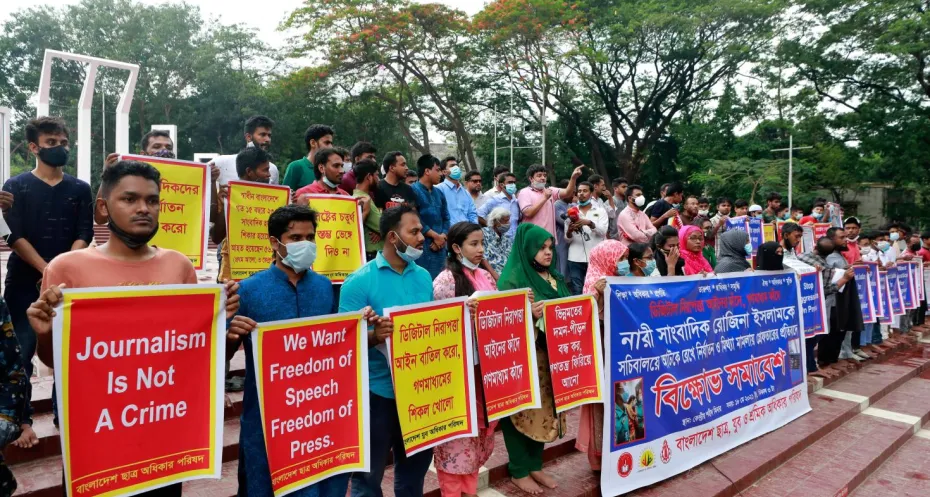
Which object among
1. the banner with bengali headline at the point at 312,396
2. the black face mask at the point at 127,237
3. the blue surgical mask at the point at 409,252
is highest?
the black face mask at the point at 127,237

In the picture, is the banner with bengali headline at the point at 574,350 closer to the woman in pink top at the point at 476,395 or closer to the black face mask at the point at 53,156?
the woman in pink top at the point at 476,395

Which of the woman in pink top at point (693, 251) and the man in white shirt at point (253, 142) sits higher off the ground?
the man in white shirt at point (253, 142)

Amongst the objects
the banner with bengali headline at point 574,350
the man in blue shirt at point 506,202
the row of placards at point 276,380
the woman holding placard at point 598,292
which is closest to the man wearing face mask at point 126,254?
the row of placards at point 276,380

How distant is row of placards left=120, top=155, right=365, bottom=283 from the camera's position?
3.76 meters

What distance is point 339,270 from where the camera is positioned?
4.32 metres

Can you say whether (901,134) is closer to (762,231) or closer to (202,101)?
(762,231)

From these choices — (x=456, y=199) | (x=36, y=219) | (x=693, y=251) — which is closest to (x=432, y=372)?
(x=36, y=219)

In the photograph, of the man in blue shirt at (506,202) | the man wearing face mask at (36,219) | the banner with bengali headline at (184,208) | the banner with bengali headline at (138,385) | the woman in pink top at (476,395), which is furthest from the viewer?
the man in blue shirt at (506,202)

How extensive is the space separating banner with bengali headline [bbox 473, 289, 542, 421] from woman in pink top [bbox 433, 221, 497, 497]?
107mm

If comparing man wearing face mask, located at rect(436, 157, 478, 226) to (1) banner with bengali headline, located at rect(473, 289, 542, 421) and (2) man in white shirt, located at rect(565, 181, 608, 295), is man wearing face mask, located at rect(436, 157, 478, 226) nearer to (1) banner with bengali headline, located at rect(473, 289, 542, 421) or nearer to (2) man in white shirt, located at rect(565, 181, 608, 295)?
(2) man in white shirt, located at rect(565, 181, 608, 295)

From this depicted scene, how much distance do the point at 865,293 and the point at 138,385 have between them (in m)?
8.75

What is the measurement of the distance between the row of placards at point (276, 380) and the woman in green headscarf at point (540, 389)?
0.12 metres

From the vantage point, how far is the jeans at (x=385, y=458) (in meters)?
2.85

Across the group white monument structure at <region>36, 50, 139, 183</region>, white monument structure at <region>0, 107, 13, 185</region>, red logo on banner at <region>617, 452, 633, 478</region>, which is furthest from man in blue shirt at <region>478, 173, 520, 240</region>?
white monument structure at <region>0, 107, 13, 185</region>
